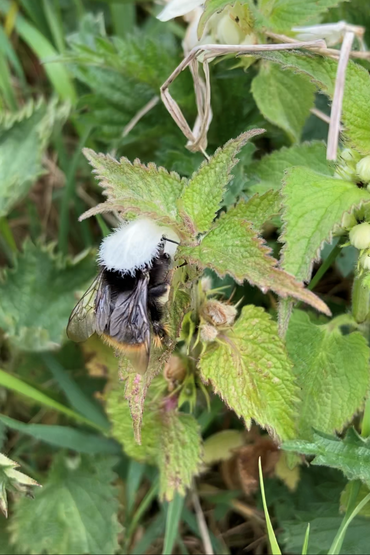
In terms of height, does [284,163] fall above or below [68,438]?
above

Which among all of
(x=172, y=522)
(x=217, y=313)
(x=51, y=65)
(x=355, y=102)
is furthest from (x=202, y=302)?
(x=51, y=65)

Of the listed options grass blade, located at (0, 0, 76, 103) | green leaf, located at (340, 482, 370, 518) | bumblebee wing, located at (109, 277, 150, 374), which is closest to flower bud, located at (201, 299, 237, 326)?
bumblebee wing, located at (109, 277, 150, 374)

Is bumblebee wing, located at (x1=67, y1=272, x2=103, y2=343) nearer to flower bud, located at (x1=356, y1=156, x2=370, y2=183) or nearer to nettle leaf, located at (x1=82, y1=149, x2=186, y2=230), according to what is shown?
nettle leaf, located at (x1=82, y1=149, x2=186, y2=230)

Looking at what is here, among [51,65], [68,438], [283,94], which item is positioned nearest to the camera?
[283,94]

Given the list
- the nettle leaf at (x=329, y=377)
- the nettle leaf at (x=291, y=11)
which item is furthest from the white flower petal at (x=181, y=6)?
the nettle leaf at (x=329, y=377)

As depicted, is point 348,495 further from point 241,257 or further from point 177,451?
point 241,257

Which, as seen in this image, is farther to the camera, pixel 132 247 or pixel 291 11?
pixel 291 11
